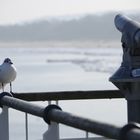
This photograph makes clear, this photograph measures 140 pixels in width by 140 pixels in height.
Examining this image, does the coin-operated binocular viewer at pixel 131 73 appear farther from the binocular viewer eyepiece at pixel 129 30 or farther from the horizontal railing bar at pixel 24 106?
the horizontal railing bar at pixel 24 106

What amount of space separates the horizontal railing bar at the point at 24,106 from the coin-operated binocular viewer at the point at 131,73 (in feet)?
1.84

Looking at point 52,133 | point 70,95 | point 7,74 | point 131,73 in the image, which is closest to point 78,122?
point 52,133

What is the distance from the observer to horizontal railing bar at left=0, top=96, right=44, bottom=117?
9.71 feet

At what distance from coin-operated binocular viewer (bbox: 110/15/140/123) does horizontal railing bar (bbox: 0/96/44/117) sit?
0.56 metres

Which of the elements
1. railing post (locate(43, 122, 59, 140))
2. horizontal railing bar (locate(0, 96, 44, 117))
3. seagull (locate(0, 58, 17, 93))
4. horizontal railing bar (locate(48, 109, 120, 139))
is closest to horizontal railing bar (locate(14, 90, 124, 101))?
seagull (locate(0, 58, 17, 93))

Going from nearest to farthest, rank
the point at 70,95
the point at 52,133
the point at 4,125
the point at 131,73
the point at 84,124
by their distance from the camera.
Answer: the point at 84,124, the point at 52,133, the point at 131,73, the point at 4,125, the point at 70,95

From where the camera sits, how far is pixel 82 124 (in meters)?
2.48

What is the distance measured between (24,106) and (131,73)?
2.17 feet

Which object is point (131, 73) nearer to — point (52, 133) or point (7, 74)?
point (52, 133)

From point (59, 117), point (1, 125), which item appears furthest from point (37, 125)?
point (59, 117)

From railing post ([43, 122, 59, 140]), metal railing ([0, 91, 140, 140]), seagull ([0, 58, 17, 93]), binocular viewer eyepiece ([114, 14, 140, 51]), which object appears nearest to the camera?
metal railing ([0, 91, 140, 140])

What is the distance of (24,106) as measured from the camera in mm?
3104

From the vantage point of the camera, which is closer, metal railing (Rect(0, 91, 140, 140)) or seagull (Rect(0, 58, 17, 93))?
metal railing (Rect(0, 91, 140, 140))

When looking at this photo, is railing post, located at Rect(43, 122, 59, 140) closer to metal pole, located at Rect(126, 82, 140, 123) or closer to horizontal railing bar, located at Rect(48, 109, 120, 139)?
horizontal railing bar, located at Rect(48, 109, 120, 139)
